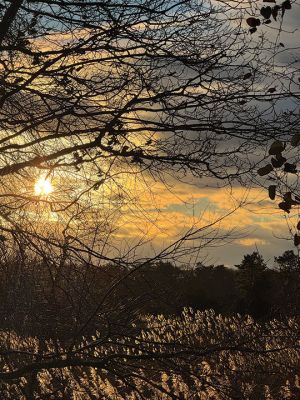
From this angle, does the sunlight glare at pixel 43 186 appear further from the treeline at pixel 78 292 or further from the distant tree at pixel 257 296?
the distant tree at pixel 257 296

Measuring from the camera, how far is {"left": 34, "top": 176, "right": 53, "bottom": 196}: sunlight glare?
6.12 m

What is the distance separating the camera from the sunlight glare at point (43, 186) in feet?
20.1

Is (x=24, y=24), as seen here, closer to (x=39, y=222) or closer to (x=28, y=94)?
(x=28, y=94)

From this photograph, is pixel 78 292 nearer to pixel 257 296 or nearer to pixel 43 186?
pixel 43 186

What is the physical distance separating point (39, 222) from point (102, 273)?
0.84 meters

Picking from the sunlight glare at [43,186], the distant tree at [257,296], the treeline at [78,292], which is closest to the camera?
the treeline at [78,292]

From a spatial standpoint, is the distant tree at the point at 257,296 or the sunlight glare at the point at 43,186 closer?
the sunlight glare at the point at 43,186

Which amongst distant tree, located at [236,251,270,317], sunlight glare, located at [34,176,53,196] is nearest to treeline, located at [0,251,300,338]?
sunlight glare, located at [34,176,53,196]

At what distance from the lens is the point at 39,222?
5688 mm

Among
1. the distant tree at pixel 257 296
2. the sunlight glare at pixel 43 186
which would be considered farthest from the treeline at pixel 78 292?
the distant tree at pixel 257 296

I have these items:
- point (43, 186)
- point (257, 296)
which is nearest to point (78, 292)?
point (43, 186)

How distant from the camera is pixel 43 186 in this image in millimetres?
6227

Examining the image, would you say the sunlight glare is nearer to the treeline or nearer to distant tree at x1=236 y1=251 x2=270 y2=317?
the treeline

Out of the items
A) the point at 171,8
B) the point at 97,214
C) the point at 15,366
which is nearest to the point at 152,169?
the point at 97,214
